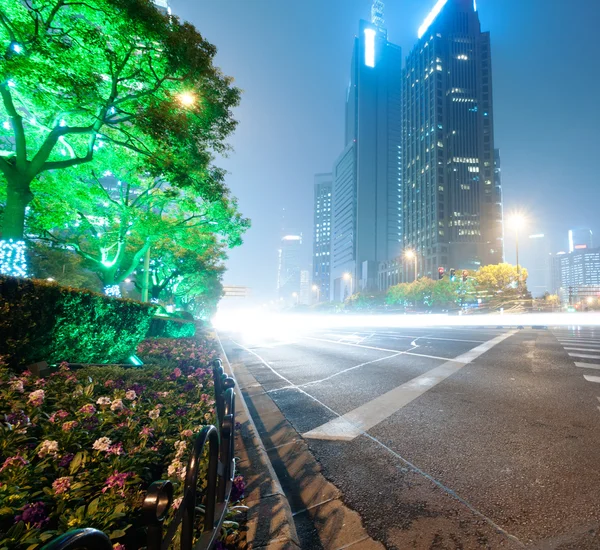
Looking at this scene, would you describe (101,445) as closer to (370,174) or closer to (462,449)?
(462,449)

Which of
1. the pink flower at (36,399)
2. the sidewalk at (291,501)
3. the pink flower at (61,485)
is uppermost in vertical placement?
the pink flower at (36,399)

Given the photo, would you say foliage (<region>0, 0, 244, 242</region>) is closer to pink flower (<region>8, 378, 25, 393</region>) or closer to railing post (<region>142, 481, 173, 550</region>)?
pink flower (<region>8, 378, 25, 393</region>)

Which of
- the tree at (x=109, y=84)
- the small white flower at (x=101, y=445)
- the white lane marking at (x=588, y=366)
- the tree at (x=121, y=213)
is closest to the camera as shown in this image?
the small white flower at (x=101, y=445)

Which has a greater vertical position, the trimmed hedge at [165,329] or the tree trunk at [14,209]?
the tree trunk at [14,209]

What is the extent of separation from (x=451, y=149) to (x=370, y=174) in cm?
4855

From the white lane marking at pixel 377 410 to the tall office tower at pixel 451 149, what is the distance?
375 feet

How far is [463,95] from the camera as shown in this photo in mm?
132500

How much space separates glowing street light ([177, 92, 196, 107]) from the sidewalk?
332 inches

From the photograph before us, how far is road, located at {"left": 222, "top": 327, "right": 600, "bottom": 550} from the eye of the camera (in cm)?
255

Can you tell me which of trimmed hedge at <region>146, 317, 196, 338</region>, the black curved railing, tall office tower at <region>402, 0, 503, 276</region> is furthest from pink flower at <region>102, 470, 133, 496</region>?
tall office tower at <region>402, 0, 503, 276</region>

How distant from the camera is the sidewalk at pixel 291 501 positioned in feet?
8.04

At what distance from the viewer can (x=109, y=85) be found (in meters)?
7.83

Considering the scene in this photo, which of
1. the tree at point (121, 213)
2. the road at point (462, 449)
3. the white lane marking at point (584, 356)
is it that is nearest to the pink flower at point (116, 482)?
the road at point (462, 449)

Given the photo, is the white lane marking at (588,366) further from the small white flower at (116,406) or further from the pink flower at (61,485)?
the pink flower at (61,485)
